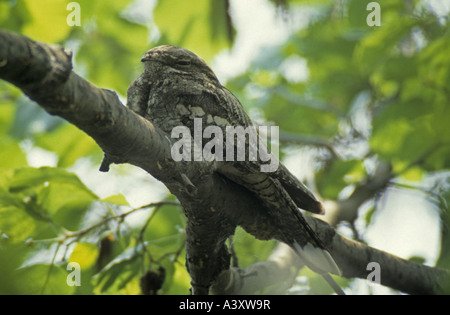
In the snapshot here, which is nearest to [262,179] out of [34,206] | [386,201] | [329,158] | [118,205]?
[118,205]

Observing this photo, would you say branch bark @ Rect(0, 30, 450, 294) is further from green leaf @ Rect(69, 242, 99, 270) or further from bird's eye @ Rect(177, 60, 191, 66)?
green leaf @ Rect(69, 242, 99, 270)

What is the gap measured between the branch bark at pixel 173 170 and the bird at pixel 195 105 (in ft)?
0.49

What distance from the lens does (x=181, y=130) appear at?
186cm

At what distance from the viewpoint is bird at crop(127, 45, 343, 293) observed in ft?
6.40

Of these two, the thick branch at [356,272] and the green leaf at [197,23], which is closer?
the thick branch at [356,272]

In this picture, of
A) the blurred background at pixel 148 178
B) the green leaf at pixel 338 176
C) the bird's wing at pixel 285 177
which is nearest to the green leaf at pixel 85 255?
the blurred background at pixel 148 178

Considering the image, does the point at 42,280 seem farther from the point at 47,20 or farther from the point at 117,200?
the point at 47,20

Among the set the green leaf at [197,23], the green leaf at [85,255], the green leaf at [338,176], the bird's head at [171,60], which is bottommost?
the green leaf at [85,255]

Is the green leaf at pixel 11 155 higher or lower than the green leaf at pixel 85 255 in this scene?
higher

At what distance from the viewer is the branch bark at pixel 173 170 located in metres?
1.21

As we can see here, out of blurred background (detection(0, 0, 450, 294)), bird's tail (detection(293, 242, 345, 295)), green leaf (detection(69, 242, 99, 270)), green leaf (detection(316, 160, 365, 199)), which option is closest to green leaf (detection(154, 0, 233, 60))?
blurred background (detection(0, 0, 450, 294))

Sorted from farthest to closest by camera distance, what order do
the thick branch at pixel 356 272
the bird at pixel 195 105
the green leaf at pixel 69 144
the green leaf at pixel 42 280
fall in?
the green leaf at pixel 69 144 < the thick branch at pixel 356 272 < the green leaf at pixel 42 280 < the bird at pixel 195 105

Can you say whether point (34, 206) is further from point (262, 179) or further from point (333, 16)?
point (333, 16)

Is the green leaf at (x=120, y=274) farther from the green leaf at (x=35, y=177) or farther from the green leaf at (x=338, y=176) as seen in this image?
the green leaf at (x=338, y=176)
